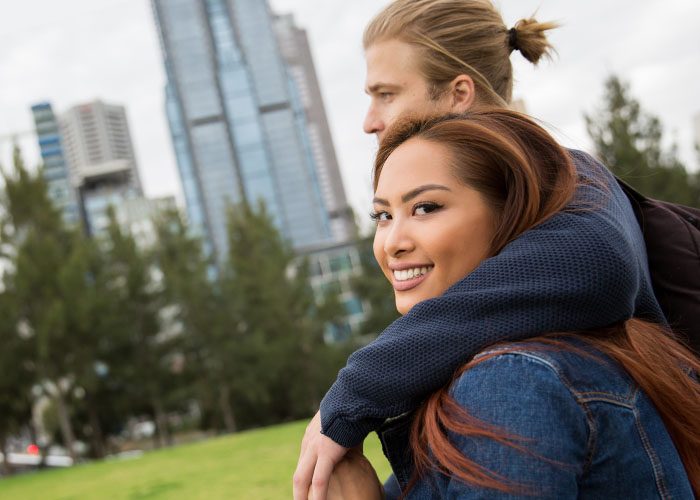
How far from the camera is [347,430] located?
118 cm

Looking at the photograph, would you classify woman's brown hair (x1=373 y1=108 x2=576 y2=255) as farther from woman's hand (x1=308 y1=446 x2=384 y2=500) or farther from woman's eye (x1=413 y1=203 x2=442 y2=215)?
woman's hand (x1=308 y1=446 x2=384 y2=500)

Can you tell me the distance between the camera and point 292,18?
5044 inches

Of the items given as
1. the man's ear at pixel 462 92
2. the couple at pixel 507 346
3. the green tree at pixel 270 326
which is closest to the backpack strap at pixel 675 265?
the couple at pixel 507 346

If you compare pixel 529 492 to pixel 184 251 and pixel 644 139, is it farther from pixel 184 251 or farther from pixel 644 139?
pixel 184 251

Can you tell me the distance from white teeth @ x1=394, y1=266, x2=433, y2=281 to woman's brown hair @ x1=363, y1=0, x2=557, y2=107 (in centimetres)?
74

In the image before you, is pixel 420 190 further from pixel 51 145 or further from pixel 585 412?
pixel 51 145

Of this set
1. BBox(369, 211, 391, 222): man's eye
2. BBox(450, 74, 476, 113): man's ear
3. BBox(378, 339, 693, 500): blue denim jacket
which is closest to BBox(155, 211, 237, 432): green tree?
BBox(450, 74, 476, 113): man's ear

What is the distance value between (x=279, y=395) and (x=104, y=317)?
7.76 m

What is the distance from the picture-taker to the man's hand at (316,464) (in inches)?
47.2

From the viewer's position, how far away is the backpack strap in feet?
4.40

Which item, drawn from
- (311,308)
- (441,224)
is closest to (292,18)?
(311,308)

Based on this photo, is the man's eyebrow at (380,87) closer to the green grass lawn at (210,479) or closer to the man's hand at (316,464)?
the man's hand at (316,464)

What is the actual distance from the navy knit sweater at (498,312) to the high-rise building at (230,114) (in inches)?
3592

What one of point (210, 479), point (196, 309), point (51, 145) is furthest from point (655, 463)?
point (51, 145)
